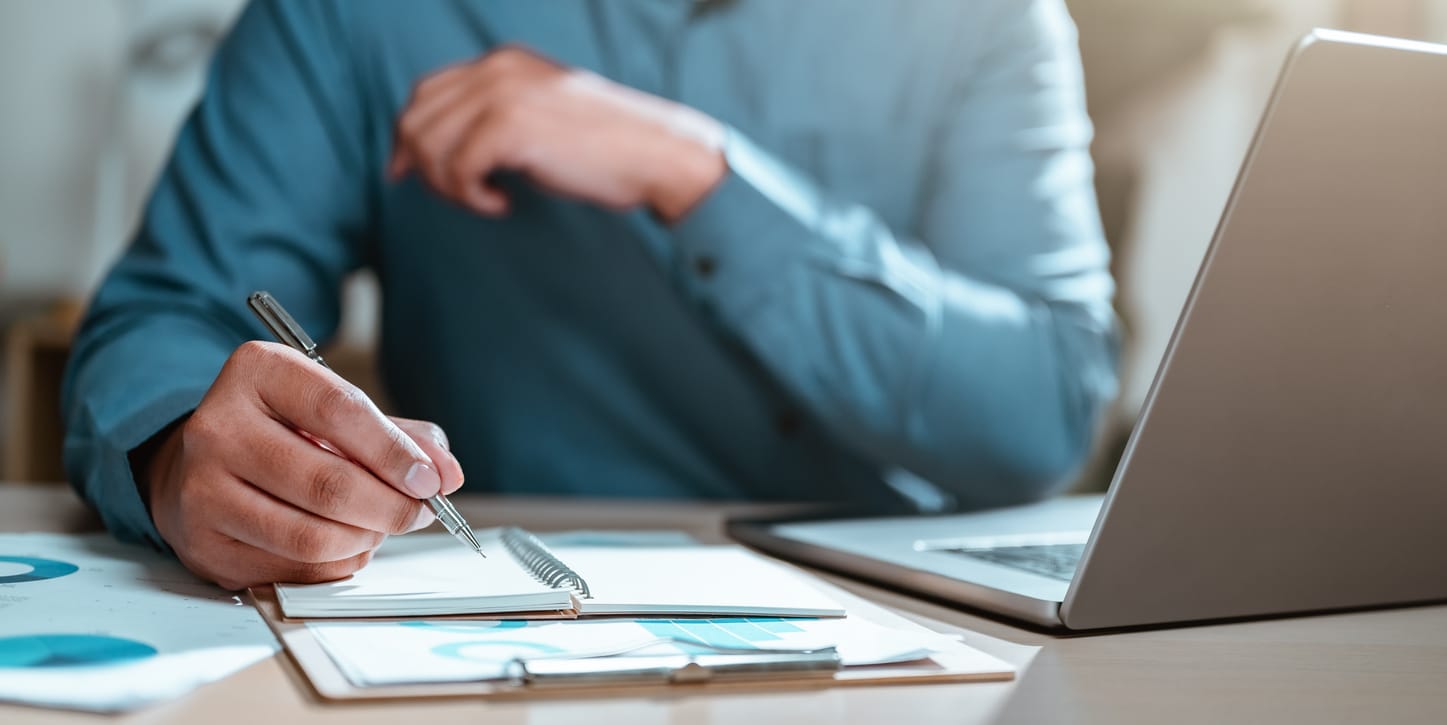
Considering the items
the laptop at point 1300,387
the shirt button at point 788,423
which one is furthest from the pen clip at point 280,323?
the shirt button at point 788,423

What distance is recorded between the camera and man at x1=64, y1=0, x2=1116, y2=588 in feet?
3.82

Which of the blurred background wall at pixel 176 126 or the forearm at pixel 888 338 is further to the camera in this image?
the blurred background wall at pixel 176 126

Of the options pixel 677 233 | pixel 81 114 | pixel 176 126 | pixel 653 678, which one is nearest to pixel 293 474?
pixel 653 678

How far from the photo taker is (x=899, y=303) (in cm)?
118

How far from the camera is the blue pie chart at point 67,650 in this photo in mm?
397

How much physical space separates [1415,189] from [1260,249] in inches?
3.7

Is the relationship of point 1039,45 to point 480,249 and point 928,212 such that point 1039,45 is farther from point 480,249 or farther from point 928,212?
point 480,249

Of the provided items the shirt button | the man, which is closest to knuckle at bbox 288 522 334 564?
the man

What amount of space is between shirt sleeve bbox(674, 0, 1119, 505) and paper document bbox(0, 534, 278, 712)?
68 centimetres

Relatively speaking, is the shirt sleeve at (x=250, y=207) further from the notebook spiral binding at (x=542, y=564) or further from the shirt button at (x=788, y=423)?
the shirt button at (x=788, y=423)

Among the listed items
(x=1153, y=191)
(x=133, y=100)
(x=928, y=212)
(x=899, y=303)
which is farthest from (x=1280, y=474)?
(x=133, y=100)

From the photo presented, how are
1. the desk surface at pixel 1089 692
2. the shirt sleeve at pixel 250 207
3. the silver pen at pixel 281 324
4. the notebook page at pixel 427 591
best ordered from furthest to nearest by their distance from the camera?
the shirt sleeve at pixel 250 207
the silver pen at pixel 281 324
the notebook page at pixel 427 591
the desk surface at pixel 1089 692

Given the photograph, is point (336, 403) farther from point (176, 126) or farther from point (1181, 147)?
point (1181, 147)

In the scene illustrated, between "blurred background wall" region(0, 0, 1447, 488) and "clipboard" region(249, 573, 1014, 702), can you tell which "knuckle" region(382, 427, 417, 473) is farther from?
"blurred background wall" region(0, 0, 1447, 488)
